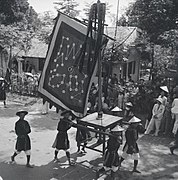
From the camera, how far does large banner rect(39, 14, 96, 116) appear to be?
7625 millimetres

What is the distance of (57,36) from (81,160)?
3.76m

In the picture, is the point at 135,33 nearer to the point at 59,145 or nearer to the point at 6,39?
the point at 6,39

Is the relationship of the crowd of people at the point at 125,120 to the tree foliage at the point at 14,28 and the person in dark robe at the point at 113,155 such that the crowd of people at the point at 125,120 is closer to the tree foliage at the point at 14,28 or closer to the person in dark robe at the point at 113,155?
the person in dark robe at the point at 113,155

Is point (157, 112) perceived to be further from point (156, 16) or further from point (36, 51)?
point (36, 51)

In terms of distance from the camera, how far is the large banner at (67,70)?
762 cm

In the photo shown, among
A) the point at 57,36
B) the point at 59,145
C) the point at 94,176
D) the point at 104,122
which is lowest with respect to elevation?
the point at 94,176

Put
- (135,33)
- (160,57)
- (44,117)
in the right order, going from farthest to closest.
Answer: (160,57) < (135,33) < (44,117)

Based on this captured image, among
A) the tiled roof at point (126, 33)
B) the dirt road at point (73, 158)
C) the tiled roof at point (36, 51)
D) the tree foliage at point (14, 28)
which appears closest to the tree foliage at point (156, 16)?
the tiled roof at point (126, 33)

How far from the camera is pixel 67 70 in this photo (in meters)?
7.87

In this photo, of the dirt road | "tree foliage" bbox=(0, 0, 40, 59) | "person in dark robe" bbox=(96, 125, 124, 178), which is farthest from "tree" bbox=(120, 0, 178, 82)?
"person in dark robe" bbox=(96, 125, 124, 178)

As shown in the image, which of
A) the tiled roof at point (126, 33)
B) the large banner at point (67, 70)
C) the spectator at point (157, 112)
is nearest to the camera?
the large banner at point (67, 70)

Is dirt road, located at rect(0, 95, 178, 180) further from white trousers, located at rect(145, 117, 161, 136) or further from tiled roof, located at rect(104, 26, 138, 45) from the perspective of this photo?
tiled roof, located at rect(104, 26, 138, 45)

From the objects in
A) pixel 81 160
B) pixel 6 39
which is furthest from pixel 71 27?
pixel 6 39

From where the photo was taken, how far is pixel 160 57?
24297 mm
